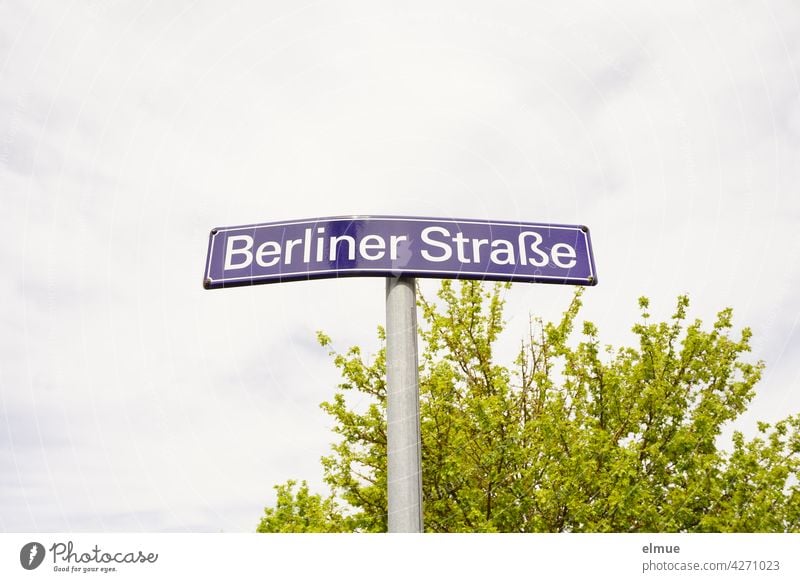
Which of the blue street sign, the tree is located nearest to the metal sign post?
the blue street sign

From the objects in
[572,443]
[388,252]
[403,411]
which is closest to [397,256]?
[388,252]

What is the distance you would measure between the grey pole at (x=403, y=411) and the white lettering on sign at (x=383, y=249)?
10.0 inches

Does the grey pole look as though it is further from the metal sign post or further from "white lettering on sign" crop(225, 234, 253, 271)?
"white lettering on sign" crop(225, 234, 253, 271)

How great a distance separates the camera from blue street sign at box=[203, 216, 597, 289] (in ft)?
13.0

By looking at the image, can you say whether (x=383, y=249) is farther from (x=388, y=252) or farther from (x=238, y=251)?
(x=238, y=251)

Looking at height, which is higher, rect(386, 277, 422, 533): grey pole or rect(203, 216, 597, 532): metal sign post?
rect(203, 216, 597, 532): metal sign post

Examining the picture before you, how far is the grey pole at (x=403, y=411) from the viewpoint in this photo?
3.52 meters

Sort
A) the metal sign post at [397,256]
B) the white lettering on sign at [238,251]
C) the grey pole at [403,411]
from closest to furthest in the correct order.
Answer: the grey pole at [403,411] < the metal sign post at [397,256] < the white lettering on sign at [238,251]

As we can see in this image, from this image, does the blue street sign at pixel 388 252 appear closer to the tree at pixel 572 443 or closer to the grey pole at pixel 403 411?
the grey pole at pixel 403 411

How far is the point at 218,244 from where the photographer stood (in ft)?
13.6

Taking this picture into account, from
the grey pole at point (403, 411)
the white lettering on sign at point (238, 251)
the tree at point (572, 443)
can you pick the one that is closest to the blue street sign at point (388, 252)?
the white lettering on sign at point (238, 251)
